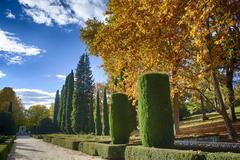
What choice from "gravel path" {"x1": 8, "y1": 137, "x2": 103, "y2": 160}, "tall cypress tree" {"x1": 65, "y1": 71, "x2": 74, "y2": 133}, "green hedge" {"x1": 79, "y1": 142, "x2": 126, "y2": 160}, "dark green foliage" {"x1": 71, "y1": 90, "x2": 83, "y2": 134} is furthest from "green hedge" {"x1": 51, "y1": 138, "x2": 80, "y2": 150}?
"tall cypress tree" {"x1": 65, "y1": 71, "x2": 74, "y2": 133}

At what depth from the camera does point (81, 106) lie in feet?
165

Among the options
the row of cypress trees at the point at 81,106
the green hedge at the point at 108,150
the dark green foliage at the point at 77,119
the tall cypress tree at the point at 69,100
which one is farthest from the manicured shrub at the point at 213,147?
the tall cypress tree at the point at 69,100

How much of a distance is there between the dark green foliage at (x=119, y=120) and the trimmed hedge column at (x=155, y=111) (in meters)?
4.07

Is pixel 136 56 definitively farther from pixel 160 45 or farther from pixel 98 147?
pixel 98 147

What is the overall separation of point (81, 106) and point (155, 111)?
39844 mm

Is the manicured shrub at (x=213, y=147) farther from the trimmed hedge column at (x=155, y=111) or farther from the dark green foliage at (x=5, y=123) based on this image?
the dark green foliage at (x=5, y=123)

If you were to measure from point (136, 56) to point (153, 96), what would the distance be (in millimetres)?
5553

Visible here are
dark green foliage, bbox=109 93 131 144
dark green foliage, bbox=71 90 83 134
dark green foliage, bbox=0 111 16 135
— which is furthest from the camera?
dark green foliage, bbox=71 90 83 134

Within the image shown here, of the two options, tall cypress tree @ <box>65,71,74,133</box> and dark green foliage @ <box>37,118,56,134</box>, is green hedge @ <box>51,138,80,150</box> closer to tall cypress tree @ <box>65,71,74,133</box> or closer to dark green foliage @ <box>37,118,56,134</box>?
tall cypress tree @ <box>65,71,74,133</box>

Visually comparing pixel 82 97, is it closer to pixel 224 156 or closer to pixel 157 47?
pixel 157 47

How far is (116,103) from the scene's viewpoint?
54.4ft

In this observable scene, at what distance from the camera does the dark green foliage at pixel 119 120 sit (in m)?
15.9

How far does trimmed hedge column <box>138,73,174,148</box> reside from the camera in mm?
11219

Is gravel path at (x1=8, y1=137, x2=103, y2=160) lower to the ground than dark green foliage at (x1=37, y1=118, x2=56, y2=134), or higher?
lower
